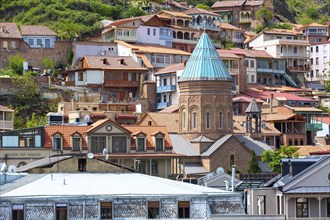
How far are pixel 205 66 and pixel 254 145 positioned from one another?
753 centimetres

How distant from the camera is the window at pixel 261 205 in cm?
6084

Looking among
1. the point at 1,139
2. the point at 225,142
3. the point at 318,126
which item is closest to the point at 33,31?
the point at 318,126

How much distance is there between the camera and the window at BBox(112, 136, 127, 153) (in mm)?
95431

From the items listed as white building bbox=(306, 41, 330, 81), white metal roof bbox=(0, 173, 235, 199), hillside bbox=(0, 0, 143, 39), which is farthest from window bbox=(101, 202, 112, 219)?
white building bbox=(306, 41, 330, 81)

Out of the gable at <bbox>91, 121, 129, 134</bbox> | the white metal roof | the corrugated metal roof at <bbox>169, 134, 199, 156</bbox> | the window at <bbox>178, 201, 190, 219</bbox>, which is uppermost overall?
the white metal roof

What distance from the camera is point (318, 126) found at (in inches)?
5054

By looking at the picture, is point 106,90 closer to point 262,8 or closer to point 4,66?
point 4,66

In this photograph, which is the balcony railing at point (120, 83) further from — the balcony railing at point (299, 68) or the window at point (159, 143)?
the window at point (159, 143)

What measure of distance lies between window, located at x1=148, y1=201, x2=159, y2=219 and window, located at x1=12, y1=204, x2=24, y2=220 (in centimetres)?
494

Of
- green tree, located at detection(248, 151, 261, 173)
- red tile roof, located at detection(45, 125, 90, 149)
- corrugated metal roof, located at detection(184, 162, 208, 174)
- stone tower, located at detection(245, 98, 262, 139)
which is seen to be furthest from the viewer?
stone tower, located at detection(245, 98, 262, 139)

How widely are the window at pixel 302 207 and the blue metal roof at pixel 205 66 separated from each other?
50.2 meters

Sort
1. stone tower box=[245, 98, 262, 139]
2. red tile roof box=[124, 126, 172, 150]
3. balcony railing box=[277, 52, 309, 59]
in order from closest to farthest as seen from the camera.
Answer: red tile roof box=[124, 126, 172, 150] → stone tower box=[245, 98, 262, 139] → balcony railing box=[277, 52, 309, 59]

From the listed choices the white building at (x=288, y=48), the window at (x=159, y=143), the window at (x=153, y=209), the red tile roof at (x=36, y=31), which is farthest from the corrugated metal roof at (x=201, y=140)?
the window at (x=153, y=209)

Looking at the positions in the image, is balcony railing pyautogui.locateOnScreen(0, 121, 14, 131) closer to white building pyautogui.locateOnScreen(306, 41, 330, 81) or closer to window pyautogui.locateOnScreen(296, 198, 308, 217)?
window pyautogui.locateOnScreen(296, 198, 308, 217)
